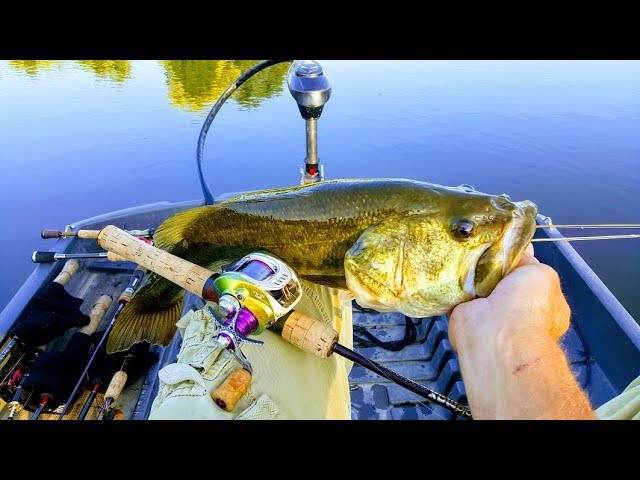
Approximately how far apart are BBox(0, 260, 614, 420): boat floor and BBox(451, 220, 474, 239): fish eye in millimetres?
1590

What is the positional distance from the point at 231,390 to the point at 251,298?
35 centimetres

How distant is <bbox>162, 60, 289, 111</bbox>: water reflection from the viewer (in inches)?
574

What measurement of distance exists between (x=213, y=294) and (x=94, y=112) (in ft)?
45.6

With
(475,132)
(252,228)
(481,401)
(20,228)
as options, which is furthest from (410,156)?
(481,401)

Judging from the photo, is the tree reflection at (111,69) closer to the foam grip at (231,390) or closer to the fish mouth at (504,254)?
the foam grip at (231,390)

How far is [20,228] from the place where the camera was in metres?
9.15

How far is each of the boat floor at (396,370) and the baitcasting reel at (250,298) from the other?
147 cm

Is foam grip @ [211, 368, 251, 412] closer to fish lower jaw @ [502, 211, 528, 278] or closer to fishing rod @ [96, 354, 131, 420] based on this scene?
fish lower jaw @ [502, 211, 528, 278]

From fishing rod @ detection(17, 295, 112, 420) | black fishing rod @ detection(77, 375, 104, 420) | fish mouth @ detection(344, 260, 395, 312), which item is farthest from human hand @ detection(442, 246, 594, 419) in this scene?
fishing rod @ detection(17, 295, 112, 420)

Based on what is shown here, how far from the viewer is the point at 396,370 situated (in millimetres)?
3461

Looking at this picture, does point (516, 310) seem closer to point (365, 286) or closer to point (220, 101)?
point (365, 286)

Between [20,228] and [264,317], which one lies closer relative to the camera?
[264,317]
